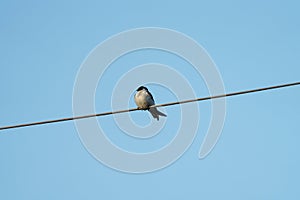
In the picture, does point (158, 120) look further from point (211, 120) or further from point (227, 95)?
point (227, 95)

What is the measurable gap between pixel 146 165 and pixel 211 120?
7.22 feet

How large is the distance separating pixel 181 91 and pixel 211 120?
1020 mm

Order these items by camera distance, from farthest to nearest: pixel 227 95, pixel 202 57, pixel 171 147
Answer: pixel 171 147 → pixel 202 57 → pixel 227 95

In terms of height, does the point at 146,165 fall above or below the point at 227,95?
above

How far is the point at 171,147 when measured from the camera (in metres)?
18.1

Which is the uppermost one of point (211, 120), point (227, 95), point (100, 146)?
point (100, 146)

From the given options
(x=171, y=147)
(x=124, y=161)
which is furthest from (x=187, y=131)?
(x=124, y=161)

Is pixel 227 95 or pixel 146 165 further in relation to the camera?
pixel 146 165

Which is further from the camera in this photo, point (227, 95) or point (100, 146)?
point (100, 146)

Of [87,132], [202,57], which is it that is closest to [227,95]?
[202,57]

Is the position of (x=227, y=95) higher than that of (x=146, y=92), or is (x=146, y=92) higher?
(x=146, y=92)

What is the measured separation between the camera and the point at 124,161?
17625mm

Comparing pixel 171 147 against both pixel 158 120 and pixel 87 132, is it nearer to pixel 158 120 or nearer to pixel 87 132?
pixel 158 120

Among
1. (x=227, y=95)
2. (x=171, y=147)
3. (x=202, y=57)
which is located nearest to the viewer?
(x=227, y=95)
